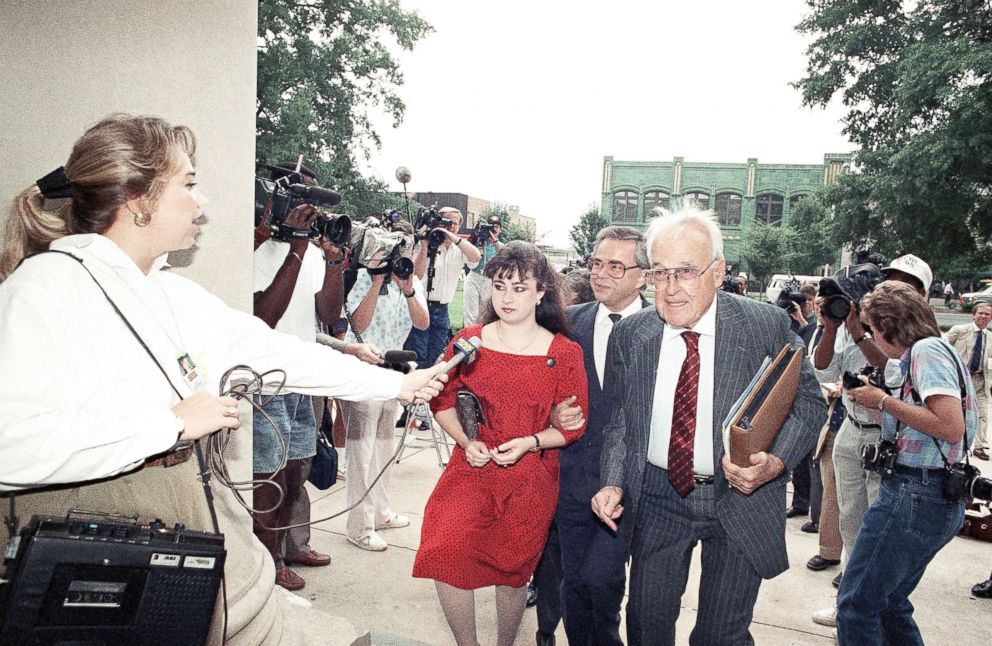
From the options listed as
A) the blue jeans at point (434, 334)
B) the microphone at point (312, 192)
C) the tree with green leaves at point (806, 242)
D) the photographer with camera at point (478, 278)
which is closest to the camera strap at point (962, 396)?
the microphone at point (312, 192)

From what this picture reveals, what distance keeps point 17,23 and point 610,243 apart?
2580 mm

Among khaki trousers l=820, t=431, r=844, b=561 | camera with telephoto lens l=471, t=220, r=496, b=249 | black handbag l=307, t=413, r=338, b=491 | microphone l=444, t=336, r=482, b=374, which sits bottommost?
khaki trousers l=820, t=431, r=844, b=561

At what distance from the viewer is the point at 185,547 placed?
1.51m

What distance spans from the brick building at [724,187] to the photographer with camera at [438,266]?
40.1 meters

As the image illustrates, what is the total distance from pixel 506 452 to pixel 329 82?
2103cm

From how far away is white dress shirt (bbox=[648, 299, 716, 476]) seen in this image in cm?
248

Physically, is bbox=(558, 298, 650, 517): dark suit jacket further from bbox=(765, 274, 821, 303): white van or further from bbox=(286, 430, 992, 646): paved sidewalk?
bbox=(765, 274, 821, 303): white van

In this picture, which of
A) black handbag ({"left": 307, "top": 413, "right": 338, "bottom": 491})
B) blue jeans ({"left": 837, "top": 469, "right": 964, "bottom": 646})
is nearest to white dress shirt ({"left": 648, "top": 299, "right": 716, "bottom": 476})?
blue jeans ({"left": 837, "top": 469, "right": 964, "bottom": 646})

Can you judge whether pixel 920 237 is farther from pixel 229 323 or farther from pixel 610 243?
pixel 229 323

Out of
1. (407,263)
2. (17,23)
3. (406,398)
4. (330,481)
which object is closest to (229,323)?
(406,398)

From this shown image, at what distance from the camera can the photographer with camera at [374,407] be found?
188 inches

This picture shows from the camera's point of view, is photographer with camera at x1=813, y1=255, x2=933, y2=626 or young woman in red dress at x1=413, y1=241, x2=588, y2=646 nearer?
young woman in red dress at x1=413, y1=241, x2=588, y2=646

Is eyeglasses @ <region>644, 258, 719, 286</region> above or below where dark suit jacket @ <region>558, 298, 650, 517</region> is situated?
above

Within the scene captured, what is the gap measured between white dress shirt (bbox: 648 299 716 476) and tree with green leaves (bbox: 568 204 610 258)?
4539 cm
